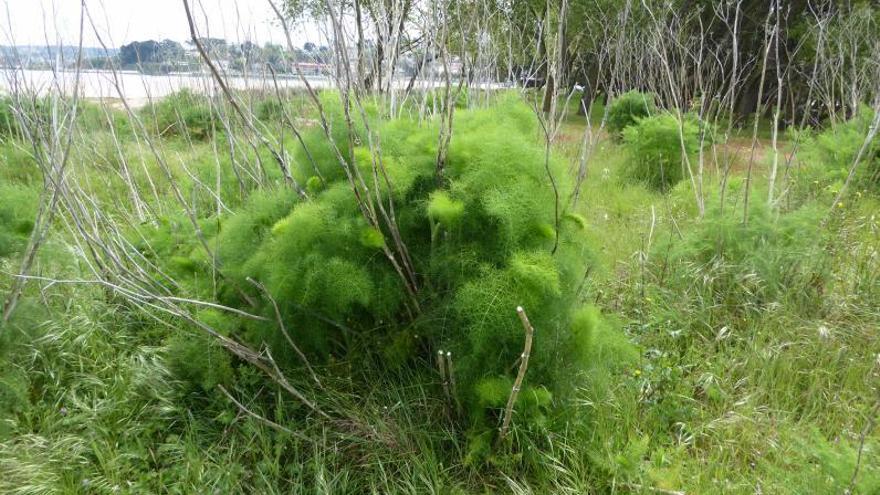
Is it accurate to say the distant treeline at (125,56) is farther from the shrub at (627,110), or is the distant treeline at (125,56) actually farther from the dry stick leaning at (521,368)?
the shrub at (627,110)

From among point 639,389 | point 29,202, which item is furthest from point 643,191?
point 29,202

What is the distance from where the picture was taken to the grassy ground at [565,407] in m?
2.00

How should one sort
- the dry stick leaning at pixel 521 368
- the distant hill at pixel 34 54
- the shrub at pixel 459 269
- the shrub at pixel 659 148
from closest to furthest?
the dry stick leaning at pixel 521 368, the shrub at pixel 459 269, the distant hill at pixel 34 54, the shrub at pixel 659 148

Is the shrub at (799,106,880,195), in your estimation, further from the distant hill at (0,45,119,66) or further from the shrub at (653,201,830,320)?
the distant hill at (0,45,119,66)

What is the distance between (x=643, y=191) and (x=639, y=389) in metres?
3.58

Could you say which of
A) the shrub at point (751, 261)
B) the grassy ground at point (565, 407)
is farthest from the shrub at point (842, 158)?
the grassy ground at point (565, 407)

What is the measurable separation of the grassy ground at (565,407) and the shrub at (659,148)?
284 centimetres

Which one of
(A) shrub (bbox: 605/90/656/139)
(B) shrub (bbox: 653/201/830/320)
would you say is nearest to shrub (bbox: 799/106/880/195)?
(B) shrub (bbox: 653/201/830/320)

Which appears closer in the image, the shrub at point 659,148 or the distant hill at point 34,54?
the distant hill at point 34,54

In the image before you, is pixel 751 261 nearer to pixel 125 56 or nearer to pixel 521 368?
pixel 521 368

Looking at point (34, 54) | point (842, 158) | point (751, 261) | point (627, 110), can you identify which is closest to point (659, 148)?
point (842, 158)

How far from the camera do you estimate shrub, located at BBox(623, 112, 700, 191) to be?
5.81 m

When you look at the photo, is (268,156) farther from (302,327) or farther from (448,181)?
(448,181)

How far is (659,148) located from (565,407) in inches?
177
